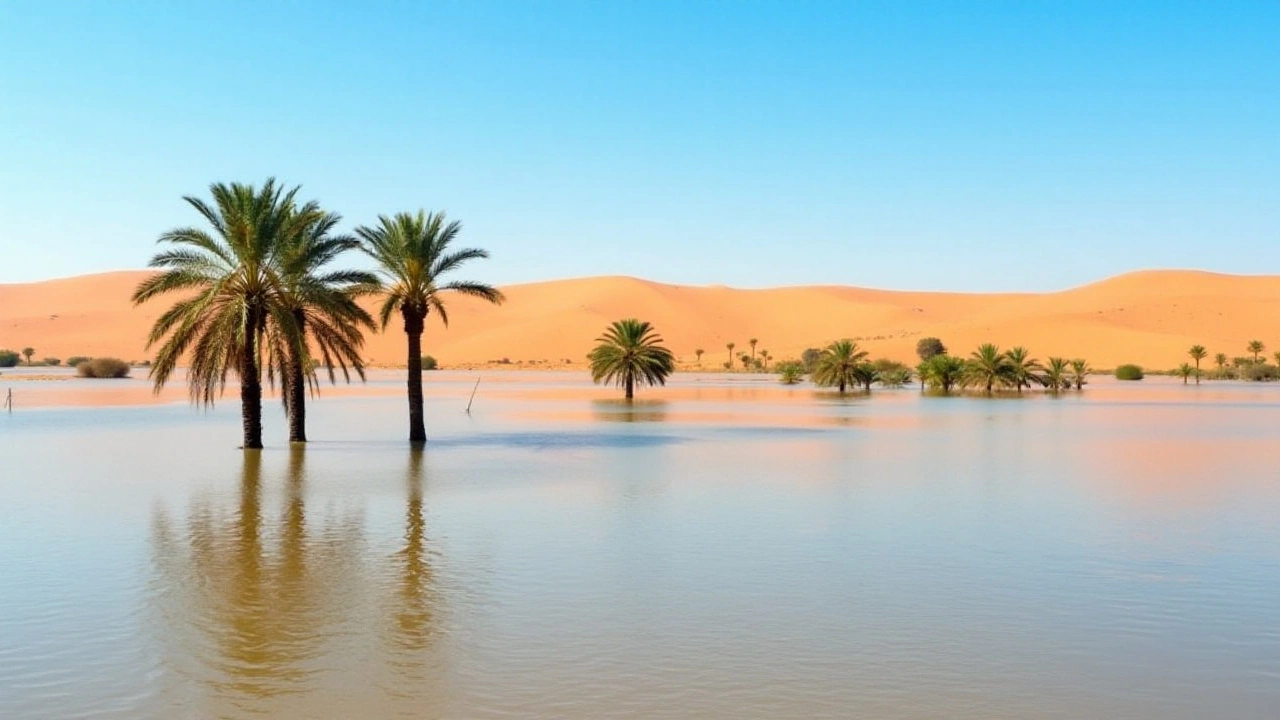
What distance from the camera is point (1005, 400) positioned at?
54375 mm

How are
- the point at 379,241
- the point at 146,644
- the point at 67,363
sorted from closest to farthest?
the point at 146,644
the point at 379,241
the point at 67,363

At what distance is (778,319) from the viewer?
173625 millimetres

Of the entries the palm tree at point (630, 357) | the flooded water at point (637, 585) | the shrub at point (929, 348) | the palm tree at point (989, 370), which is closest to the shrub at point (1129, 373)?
the shrub at point (929, 348)

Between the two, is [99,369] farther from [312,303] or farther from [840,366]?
[312,303]

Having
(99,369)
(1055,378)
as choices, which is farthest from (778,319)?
(99,369)

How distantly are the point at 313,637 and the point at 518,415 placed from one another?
104ft

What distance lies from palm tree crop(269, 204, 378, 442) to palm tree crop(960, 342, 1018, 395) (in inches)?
1840

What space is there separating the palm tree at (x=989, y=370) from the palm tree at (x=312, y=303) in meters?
46.7

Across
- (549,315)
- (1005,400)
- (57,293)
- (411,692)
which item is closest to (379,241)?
(411,692)

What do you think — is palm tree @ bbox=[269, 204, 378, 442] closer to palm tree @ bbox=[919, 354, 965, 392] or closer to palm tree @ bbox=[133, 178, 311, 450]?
palm tree @ bbox=[133, 178, 311, 450]

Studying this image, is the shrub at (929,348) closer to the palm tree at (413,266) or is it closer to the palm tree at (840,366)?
the palm tree at (840,366)

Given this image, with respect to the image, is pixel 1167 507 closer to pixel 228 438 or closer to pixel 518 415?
pixel 228 438

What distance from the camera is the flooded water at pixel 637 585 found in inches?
271

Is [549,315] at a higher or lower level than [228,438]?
higher
